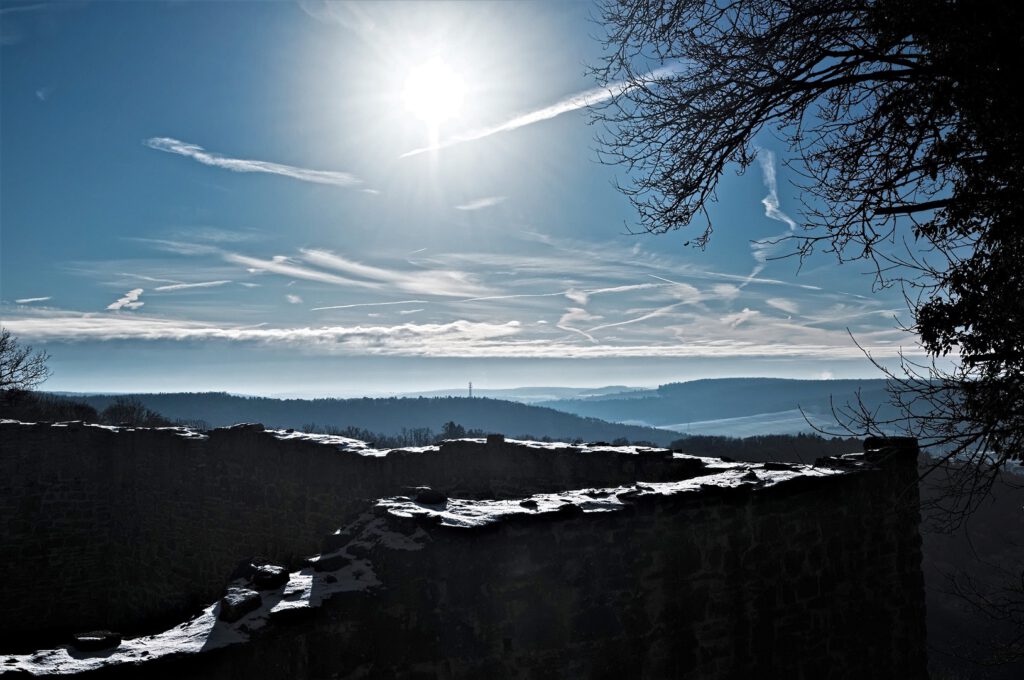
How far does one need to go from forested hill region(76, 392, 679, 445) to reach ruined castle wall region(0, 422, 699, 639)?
220 ft

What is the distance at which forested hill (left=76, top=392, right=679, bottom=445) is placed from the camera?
261ft

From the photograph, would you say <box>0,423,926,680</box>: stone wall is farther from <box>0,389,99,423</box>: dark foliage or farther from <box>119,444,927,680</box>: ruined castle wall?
<box>0,389,99,423</box>: dark foliage

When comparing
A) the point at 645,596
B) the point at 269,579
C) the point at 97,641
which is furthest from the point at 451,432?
the point at 97,641

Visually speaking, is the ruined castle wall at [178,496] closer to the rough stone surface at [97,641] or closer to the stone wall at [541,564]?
the stone wall at [541,564]

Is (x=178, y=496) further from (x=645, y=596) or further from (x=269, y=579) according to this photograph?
(x=645, y=596)

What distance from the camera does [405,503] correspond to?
17.9 ft

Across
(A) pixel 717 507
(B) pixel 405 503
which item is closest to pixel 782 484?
(A) pixel 717 507

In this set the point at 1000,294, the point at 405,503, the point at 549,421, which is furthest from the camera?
the point at 549,421

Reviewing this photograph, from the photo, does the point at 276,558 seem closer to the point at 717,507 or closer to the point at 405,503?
the point at 405,503

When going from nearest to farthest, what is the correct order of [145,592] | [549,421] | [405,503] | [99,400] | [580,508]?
[580,508]
[405,503]
[145,592]
[99,400]
[549,421]

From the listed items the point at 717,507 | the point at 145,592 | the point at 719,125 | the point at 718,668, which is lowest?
the point at 145,592

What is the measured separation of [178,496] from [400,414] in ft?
283

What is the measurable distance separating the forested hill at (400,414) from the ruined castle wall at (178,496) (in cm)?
6697

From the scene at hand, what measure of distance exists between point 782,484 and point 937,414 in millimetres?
1446
